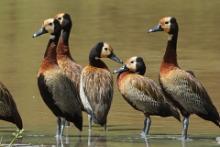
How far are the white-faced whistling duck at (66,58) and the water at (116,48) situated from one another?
859 millimetres

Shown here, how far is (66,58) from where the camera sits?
723 inches

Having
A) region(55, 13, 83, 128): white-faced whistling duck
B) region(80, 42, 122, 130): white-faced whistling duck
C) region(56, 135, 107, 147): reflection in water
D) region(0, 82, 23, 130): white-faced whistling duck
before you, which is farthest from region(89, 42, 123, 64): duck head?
region(0, 82, 23, 130): white-faced whistling duck

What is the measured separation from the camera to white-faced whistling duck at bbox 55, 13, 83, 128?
17.7m

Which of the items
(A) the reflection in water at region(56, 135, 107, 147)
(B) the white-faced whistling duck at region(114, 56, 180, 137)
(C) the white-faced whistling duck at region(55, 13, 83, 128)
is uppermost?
(C) the white-faced whistling duck at region(55, 13, 83, 128)

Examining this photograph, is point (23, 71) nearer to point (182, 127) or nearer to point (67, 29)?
point (67, 29)

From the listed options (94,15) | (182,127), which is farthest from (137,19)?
(182,127)

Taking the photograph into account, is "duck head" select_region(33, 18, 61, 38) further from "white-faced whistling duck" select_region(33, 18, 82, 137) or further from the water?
the water

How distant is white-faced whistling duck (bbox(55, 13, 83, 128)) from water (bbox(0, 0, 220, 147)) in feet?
2.82

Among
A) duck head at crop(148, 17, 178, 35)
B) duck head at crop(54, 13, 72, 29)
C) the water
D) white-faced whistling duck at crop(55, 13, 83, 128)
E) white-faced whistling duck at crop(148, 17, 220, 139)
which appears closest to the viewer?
white-faced whistling duck at crop(148, 17, 220, 139)

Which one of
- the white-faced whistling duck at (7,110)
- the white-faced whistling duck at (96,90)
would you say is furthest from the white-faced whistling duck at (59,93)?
the white-faced whistling duck at (7,110)

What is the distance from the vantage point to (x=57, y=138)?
16203mm

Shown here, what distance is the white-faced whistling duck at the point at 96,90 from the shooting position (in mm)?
16484

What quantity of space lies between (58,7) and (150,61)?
16667 mm

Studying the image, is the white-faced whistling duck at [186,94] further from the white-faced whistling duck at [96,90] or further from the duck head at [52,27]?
the duck head at [52,27]
